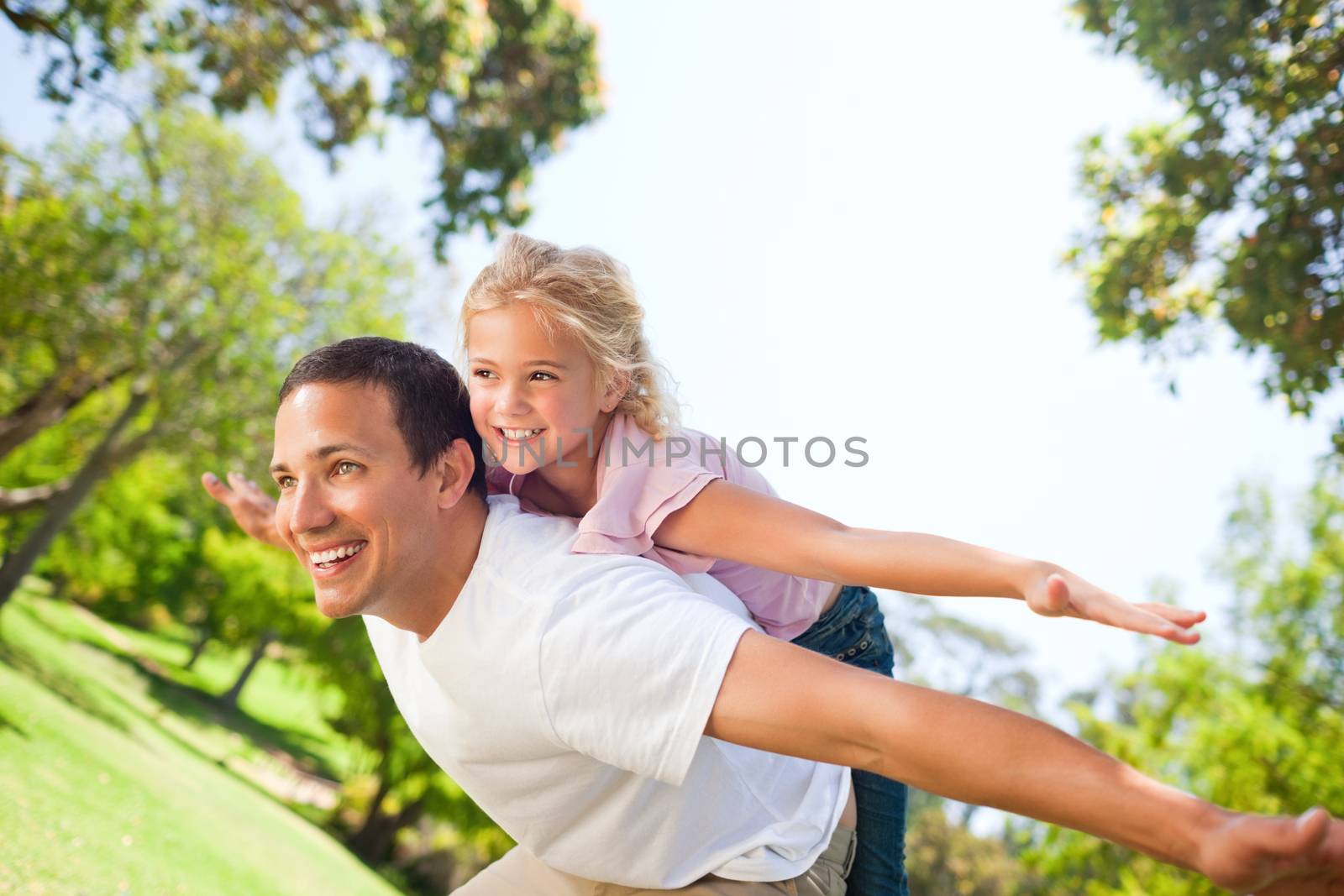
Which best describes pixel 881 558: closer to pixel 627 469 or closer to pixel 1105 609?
pixel 1105 609

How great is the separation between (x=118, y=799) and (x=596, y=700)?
418 inches

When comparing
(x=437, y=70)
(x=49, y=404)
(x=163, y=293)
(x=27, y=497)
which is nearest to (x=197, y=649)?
(x=27, y=497)

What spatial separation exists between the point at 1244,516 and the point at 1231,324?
9.85 meters

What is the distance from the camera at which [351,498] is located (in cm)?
223

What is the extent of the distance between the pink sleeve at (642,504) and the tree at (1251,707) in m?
12.1

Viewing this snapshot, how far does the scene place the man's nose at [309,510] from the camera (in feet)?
7.22

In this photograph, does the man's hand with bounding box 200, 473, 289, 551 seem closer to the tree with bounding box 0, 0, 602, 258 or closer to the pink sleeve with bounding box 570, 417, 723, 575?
the pink sleeve with bounding box 570, 417, 723, 575

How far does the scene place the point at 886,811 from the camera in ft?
8.99

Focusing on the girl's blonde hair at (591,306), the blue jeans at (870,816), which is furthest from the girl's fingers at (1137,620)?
the girl's blonde hair at (591,306)

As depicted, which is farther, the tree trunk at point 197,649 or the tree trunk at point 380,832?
the tree trunk at point 197,649

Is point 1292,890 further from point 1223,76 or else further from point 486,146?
point 486,146

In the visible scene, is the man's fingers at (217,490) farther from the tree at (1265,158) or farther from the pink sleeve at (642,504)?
the tree at (1265,158)

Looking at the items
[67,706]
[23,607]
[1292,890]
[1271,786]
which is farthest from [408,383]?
[23,607]

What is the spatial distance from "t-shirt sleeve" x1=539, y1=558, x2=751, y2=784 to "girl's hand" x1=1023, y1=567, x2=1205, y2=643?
1.58 ft
